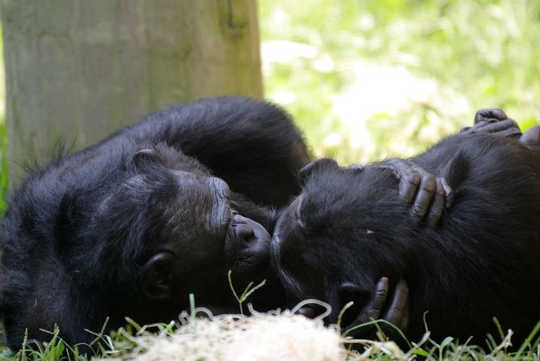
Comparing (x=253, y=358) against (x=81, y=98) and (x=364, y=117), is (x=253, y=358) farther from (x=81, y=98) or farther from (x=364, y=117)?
(x=364, y=117)

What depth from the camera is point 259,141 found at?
4609 millimetres

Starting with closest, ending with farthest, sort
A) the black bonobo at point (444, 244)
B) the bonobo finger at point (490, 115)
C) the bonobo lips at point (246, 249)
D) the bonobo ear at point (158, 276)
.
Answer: the black bonobo at point (444, 244) < the bonobo ear at point (158, 276) < the bonobo lips at point (246, 249) < the bonobo finger at point (490, 115)

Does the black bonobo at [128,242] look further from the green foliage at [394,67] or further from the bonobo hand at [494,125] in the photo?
the green foliage at [394,67]

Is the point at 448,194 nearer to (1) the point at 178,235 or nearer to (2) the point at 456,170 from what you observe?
(2) the point at 456,170

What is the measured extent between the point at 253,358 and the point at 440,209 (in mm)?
1037

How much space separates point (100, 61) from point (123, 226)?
5.89 feet

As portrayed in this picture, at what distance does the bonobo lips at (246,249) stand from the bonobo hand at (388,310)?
59 centimetres

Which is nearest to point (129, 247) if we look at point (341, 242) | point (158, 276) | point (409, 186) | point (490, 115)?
point (158, 276)

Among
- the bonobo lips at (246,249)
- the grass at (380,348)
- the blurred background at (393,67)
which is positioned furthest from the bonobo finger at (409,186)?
the blurred background at (393,67)

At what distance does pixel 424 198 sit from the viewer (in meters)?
3.24

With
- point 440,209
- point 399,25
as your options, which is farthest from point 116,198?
point 399,25

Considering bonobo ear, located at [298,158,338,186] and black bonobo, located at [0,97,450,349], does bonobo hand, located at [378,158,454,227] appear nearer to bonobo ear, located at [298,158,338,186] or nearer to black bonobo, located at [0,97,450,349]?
black bonobo, located at [0,97,450,349]

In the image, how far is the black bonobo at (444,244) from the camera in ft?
10.3

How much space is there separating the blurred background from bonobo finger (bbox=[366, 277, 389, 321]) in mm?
3442
